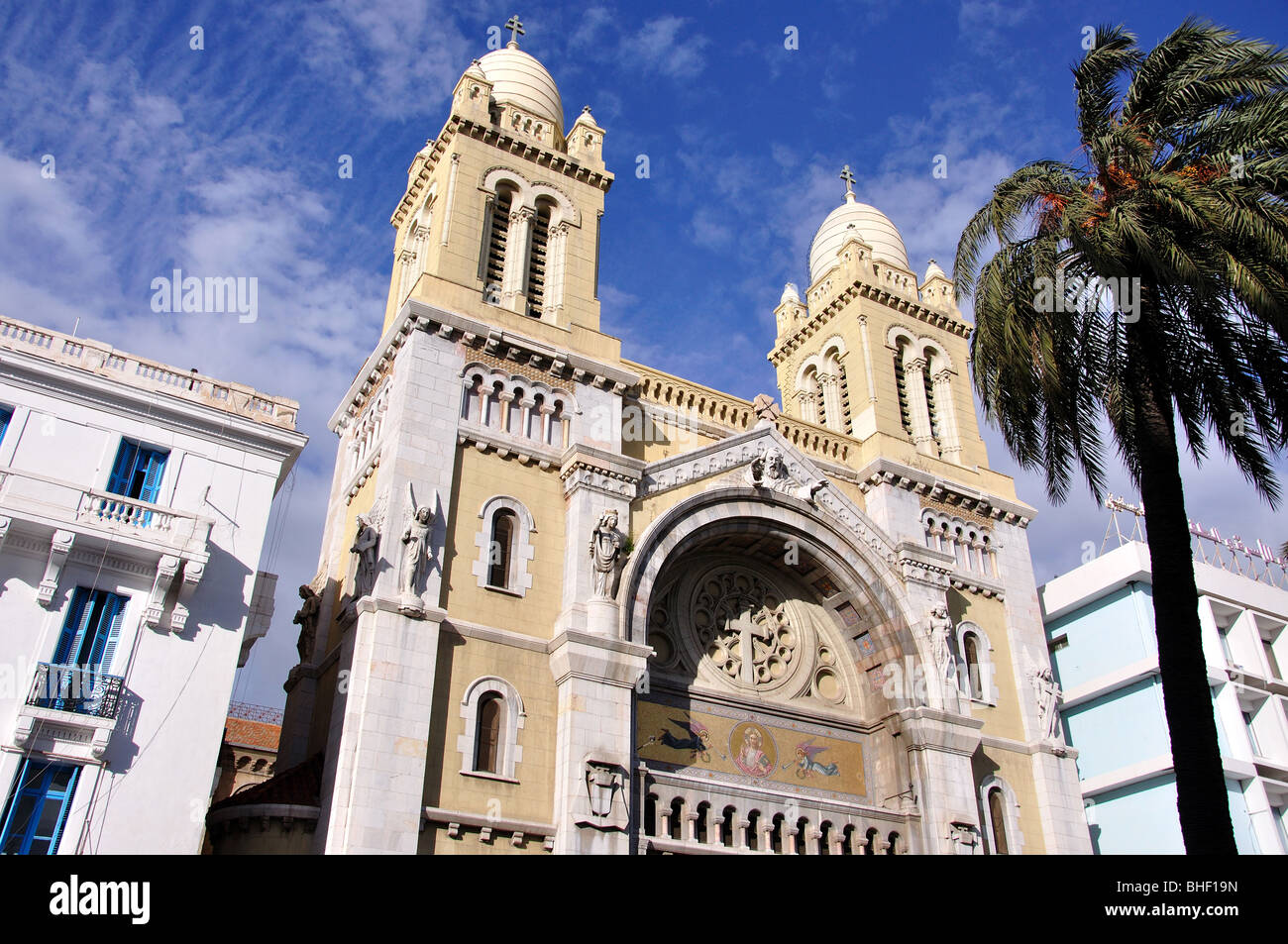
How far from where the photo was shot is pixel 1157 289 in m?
16.6

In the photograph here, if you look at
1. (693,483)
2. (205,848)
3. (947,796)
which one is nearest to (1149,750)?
(947,796)

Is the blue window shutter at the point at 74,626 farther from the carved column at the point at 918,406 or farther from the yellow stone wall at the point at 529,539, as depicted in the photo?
the carved column at the point at 918,406

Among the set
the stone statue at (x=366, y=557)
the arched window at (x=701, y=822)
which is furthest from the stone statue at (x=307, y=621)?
the arched window at (x=701, y=822)

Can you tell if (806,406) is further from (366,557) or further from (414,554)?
(366,557)

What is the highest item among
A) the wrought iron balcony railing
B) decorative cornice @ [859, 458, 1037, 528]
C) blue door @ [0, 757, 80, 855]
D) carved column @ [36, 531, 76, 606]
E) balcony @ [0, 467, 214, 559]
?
decorative cornice @ [859, 458, 1037, 528]

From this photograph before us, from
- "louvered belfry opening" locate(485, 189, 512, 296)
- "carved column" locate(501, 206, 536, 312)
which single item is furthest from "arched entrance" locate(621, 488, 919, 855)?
"louvered belfry opening" locate(485, 189, 512, 296)

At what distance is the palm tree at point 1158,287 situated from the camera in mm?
15352

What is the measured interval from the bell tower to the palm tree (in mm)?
11418

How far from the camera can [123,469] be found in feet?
63.1

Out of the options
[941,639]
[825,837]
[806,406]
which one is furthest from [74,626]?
[806,406]

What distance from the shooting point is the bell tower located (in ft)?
85.8

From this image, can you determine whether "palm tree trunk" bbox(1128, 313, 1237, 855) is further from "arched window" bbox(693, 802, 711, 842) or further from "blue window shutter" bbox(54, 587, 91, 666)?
"blue window shutter" bbox(54, 587, 91, 666)
